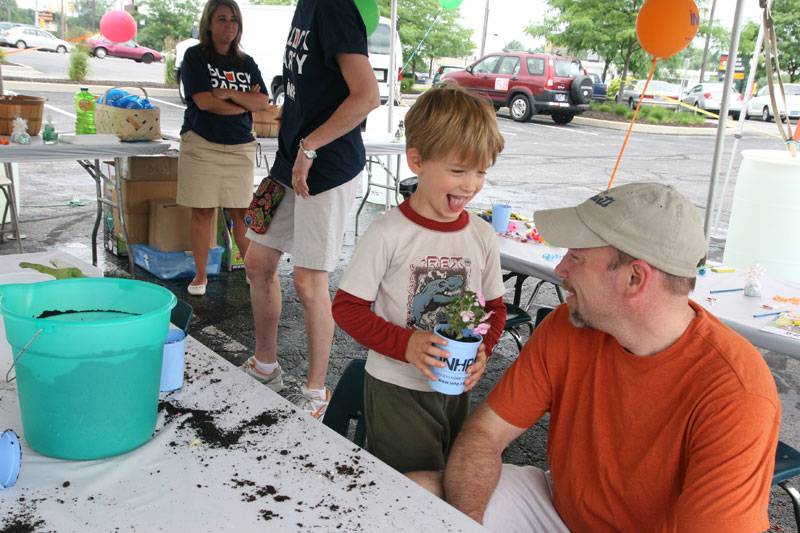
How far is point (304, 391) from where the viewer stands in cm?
301

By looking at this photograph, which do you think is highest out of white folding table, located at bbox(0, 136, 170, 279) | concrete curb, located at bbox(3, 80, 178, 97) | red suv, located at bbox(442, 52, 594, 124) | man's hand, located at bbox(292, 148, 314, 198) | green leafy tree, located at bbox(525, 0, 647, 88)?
green leafy tree, located at bbox(525, 0, 647, 88)

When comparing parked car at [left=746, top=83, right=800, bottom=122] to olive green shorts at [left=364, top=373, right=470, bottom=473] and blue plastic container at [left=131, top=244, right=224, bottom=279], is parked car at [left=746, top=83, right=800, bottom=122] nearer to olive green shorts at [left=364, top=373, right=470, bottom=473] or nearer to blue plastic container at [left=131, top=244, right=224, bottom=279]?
blue plastic container at [left=131, top=244, right=224, bottom=279]

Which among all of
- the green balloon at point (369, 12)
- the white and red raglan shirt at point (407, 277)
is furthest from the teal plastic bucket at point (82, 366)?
the green balloon at point (369, 12)

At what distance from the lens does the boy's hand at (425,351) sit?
59.4 inches

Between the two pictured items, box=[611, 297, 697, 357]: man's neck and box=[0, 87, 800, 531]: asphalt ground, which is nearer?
box=[611, 297, 697, 357]: man's neck

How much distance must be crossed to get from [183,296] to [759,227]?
430 centimetres

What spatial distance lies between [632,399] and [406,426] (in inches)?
24.1

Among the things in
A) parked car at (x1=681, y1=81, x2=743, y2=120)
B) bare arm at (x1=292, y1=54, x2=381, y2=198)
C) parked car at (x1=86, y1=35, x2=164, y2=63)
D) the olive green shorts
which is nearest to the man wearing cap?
the olive green shorts

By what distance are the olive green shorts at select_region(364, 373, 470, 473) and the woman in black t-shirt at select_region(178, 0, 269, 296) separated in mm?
2953

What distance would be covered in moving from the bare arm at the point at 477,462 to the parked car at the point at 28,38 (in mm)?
33316

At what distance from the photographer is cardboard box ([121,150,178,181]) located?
5.12m

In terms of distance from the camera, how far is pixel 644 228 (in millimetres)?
1473

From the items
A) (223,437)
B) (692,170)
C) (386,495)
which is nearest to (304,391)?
(223,437)

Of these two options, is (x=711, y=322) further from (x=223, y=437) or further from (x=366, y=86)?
(x=366, y=86)
